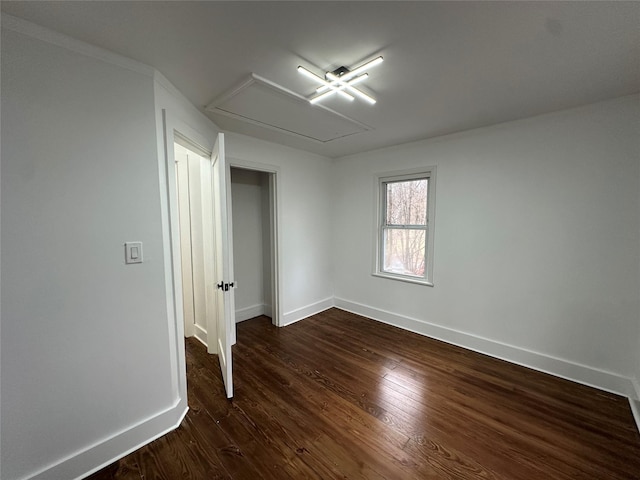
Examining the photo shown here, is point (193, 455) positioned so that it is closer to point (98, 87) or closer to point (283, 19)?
point (98, 87)

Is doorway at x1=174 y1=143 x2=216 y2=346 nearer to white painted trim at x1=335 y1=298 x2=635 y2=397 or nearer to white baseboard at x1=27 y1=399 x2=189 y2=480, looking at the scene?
white baseboard at x1=27 y1=399 x2=189 y2=480

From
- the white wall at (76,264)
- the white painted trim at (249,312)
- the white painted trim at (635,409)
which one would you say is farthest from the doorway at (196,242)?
the white painted trim at (635,409)

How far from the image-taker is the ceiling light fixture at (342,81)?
1.62 m

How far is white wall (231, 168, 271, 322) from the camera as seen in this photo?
3590 mm

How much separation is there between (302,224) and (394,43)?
2.51 m

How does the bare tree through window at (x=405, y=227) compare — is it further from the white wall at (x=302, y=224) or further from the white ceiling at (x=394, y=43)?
the white ceiling at (x=394, y=43)

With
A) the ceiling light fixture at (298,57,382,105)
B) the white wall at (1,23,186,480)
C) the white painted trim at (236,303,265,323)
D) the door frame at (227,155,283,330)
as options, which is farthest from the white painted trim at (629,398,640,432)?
the white painted trim at (236,303,265,323)

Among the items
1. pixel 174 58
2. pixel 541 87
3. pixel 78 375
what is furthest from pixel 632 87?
pixel 78 375

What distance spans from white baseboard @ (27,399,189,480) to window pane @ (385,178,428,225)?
304cm

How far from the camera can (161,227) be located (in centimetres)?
167

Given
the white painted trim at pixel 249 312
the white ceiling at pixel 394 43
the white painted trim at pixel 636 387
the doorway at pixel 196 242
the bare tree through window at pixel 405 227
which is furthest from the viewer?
the white painted trim at pixel 249 312

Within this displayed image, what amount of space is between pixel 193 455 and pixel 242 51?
8.05 ft

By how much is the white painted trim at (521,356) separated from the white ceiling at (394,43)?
89.2 inches

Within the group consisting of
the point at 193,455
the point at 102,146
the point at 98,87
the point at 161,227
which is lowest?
the point at 193,455
